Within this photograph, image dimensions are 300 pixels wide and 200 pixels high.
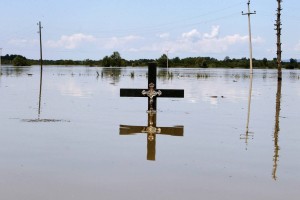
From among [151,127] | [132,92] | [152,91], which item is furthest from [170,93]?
[151,127]

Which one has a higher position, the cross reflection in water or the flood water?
the cross reflection in water

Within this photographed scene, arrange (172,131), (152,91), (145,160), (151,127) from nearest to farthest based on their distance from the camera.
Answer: (145,160)
(172,131)
(151,127)
(152,91)

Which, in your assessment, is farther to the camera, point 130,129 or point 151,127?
point 151,127

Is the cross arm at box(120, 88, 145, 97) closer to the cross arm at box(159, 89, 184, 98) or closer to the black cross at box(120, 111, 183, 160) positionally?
the cross arm at box(159, 89, 184, 98)

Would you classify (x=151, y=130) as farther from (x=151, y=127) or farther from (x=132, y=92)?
(x=132, y=92)

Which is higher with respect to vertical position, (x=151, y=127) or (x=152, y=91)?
(x=152, y=91)

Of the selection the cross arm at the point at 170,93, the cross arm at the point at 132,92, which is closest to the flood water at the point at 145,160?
the cross arm at the point at 170,93

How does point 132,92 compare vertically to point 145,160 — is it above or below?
above

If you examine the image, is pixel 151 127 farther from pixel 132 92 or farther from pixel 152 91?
pixel 132 92

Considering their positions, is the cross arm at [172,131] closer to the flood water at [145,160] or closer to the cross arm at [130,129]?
the flood water at [145,160]

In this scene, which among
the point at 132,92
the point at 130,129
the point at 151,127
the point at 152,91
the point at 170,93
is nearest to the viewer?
the point at 130,129

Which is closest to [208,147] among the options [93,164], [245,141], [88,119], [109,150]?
[245,141]

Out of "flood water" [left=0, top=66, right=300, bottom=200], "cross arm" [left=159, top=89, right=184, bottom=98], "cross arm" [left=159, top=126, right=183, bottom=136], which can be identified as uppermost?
"cross arm" [left=159, top=89, right=184, bottom=98]

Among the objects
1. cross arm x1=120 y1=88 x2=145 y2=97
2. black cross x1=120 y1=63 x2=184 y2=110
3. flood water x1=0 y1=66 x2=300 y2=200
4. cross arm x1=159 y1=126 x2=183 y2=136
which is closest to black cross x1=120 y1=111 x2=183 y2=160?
cross arm x1=159 y1=126 x2=183 y2=136
